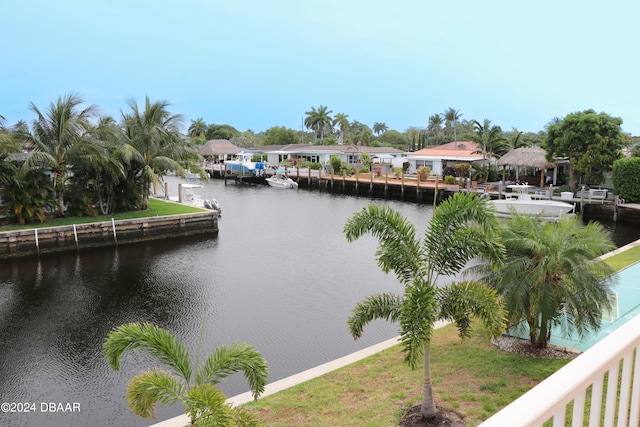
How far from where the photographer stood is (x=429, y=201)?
41938 mm

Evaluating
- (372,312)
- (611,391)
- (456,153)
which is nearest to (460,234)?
(372,312)

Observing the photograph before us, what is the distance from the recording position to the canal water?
10.6 metres

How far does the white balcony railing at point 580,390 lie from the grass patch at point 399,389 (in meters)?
6.31

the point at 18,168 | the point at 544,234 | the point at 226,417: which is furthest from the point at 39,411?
the point at 18,168

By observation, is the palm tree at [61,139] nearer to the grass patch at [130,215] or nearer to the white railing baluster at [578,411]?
the grass patch at [130,215]

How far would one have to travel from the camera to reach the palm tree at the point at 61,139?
24062 mm

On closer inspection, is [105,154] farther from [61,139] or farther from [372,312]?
[372,312]

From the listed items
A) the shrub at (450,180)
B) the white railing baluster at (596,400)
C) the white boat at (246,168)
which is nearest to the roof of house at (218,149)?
the white boat at (246,168)

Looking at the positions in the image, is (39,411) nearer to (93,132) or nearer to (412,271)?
(412,271)

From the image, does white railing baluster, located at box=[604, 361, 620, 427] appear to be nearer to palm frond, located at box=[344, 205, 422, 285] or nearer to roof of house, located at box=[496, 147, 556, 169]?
palm frond, located at box=[344, 205, 422, 285]

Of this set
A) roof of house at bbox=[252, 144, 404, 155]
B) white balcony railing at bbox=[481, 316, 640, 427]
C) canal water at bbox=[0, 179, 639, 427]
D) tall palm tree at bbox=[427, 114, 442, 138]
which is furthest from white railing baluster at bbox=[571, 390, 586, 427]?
tall palm tree at bbox=[427, 114, 442, 138]

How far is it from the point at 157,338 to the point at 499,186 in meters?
35.1

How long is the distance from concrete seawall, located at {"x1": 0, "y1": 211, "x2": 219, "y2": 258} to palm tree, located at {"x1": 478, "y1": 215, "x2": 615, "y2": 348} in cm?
2004

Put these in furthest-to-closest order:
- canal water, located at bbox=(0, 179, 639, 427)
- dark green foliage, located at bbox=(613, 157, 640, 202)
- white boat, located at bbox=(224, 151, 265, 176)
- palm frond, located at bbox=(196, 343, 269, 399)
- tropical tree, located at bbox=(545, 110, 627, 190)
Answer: white boat, located at bbox=(224, 151, 265, 176) → tropical tree, located at bbox=(545, 110, 627, 190) → dark green foliage, located at bbox=(613, 157, 640, 202) → canal water, located at bbox=(0, 179, 639, 427) → palm frond, located at bbox=(196, 343, 269, 399)
